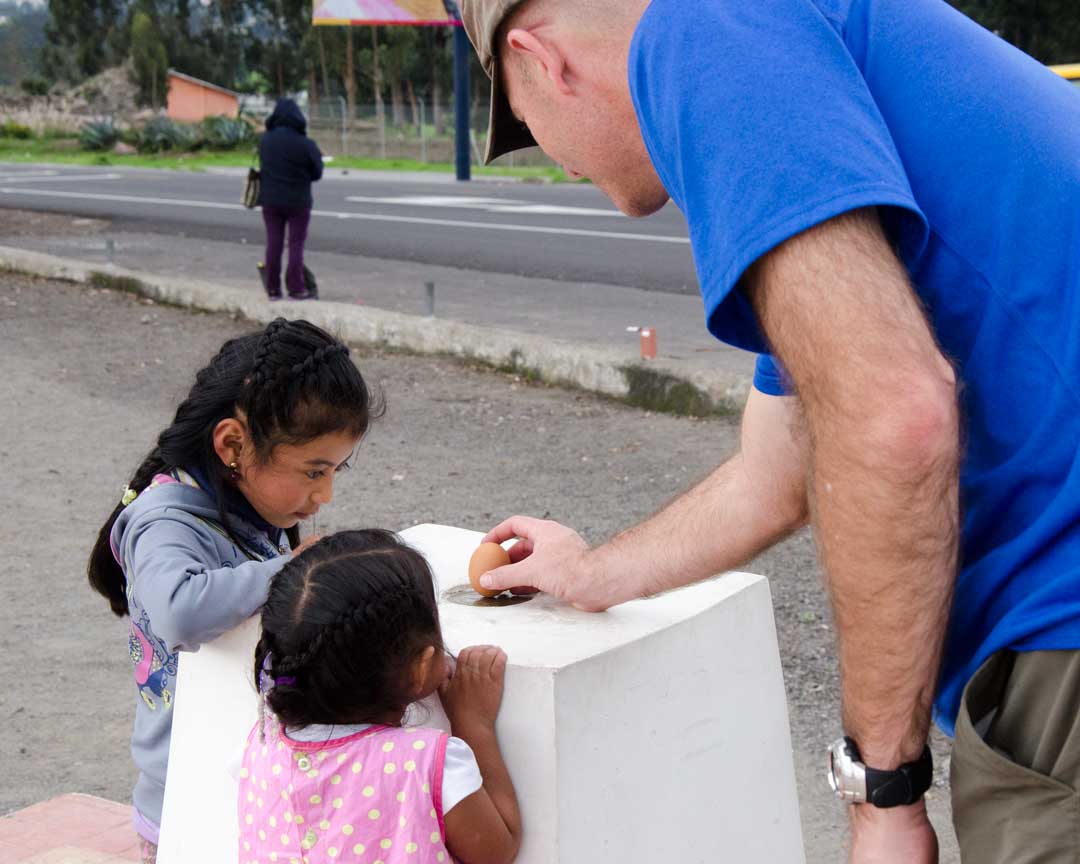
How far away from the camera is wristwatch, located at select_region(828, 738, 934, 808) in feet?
4.93

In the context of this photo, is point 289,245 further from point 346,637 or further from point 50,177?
point 50,177

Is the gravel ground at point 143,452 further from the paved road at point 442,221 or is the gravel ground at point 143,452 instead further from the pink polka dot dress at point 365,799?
the paved road at point 442,221

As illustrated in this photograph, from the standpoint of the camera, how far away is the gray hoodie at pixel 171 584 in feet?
7.32

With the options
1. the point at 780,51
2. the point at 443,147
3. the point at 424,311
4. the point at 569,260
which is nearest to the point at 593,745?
the point at 780,51

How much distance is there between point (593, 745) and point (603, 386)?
5146 millimetres

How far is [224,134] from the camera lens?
1720 inches

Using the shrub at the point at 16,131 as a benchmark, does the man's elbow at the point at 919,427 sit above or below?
above

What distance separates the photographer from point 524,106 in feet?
5.83

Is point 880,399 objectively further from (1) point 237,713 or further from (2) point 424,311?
(2) point 424,311

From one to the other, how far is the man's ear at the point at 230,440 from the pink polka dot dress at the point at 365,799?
71cm

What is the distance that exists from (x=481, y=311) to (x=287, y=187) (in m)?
1.72

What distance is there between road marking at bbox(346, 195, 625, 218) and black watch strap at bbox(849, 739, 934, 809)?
15.9 m

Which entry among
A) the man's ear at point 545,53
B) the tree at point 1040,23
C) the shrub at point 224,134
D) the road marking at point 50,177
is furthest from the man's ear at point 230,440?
the shrub at point 224,134

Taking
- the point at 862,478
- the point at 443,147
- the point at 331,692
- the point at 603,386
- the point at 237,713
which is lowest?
the point at 443,147
